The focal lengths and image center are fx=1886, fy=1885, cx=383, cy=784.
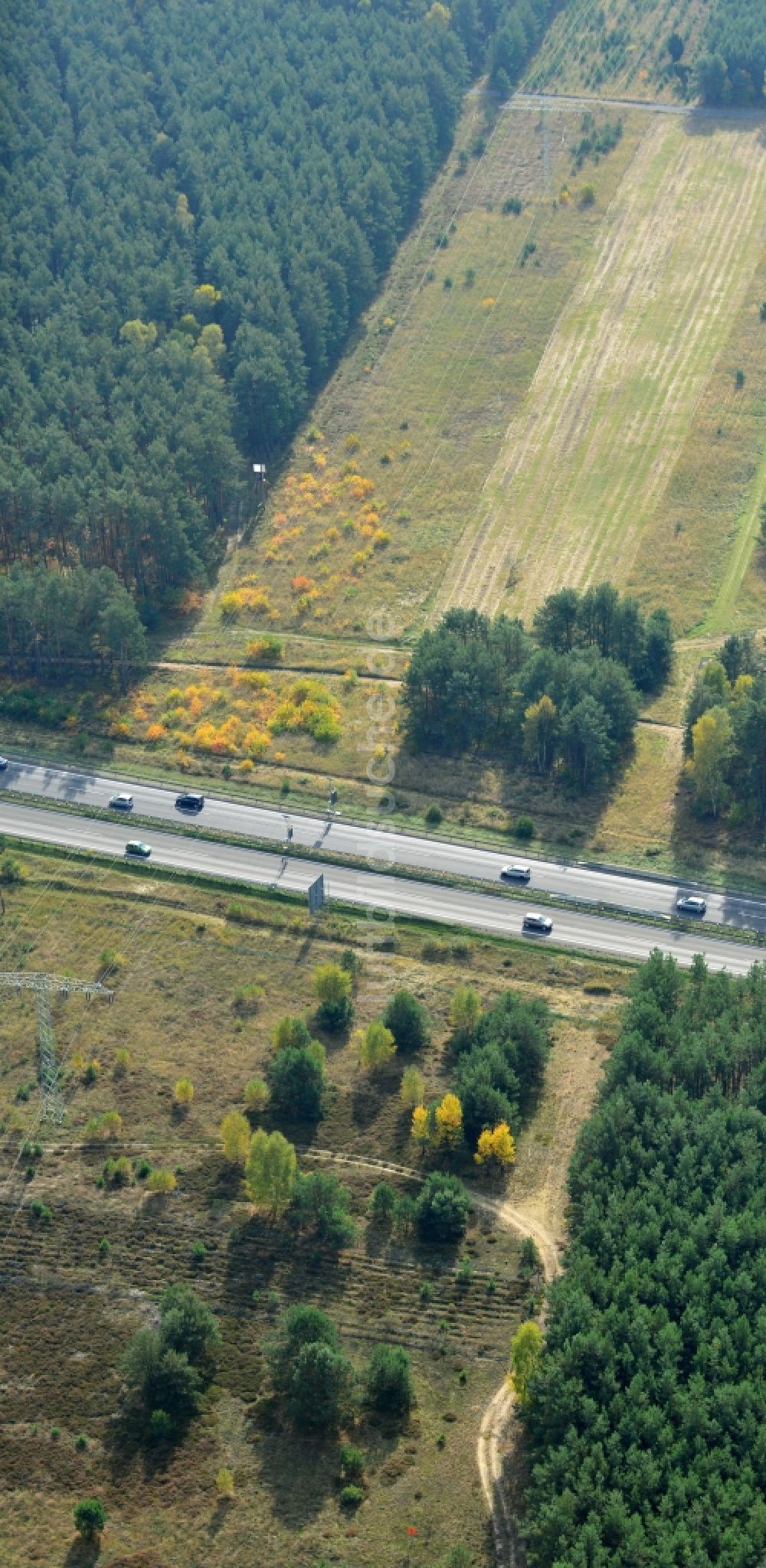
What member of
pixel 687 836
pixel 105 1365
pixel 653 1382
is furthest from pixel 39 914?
pixel 653 1382

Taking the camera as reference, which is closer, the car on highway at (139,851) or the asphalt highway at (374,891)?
the asphalt highway at (374,891)

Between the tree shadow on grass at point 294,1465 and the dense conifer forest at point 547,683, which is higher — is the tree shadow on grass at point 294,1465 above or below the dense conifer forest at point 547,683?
below

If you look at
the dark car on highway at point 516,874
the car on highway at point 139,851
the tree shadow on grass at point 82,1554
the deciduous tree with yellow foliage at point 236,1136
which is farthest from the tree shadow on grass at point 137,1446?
the dark car on highway at point 516,874

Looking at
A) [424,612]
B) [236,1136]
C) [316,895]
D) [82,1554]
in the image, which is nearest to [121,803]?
[316,895]

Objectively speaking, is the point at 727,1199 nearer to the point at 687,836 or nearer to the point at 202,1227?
the point at 202,1227

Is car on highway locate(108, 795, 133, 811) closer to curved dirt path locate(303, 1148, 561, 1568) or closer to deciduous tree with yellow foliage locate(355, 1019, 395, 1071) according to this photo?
deciduous tree with yellow foliage locate(355, 1019, 395, 1071)

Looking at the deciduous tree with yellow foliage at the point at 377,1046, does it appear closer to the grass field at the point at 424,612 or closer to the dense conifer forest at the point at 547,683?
the grass field at the point at 424,612
